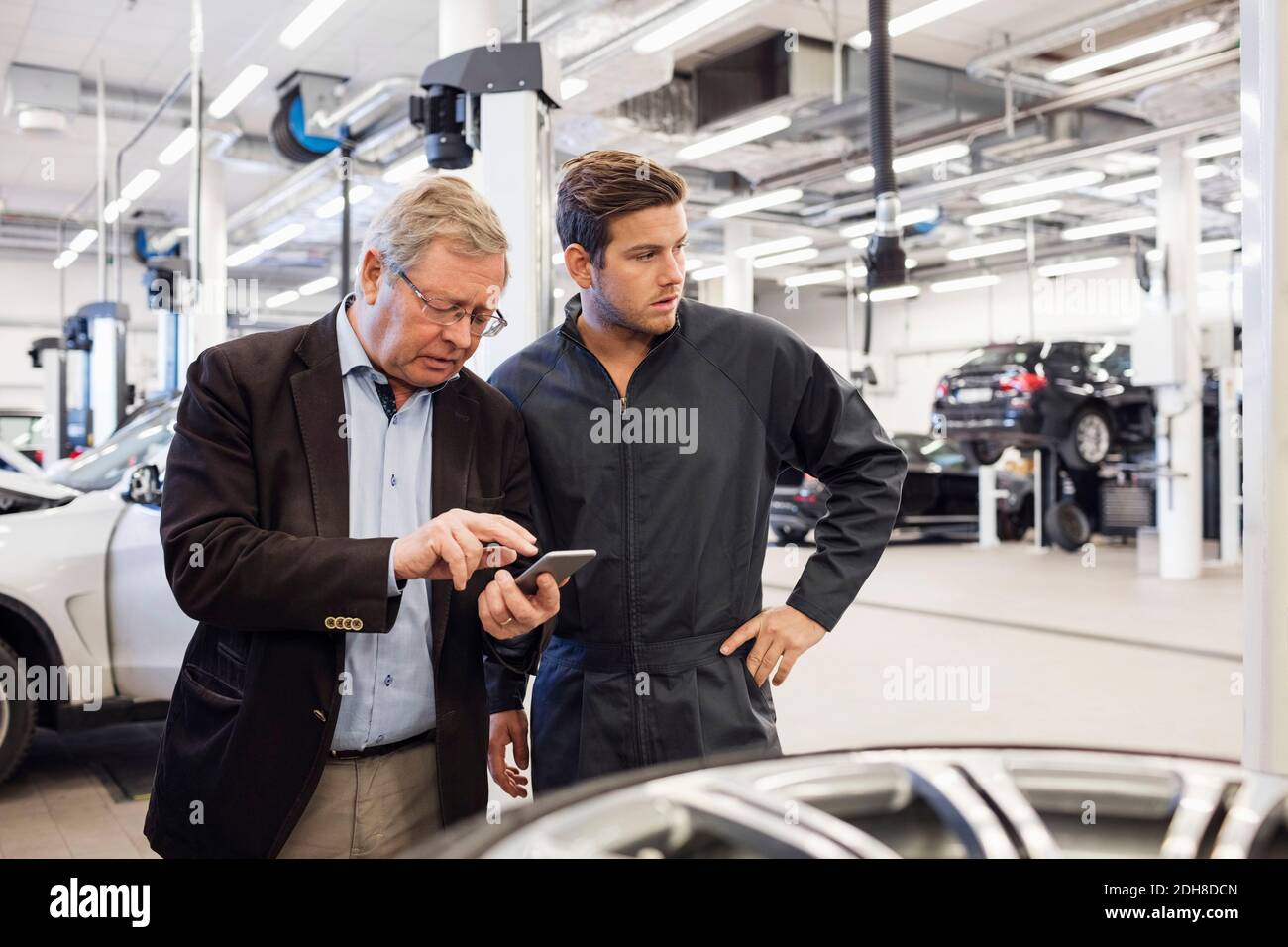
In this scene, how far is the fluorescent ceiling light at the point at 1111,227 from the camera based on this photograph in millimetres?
14359

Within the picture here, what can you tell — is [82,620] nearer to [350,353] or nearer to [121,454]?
[121,454]

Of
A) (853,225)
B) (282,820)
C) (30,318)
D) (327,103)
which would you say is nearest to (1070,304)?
(853,225)

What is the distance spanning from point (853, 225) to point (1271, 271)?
40.7 feet

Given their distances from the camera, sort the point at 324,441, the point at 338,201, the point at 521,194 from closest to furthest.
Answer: the point at 324,441 → the point at 521,194 → the point at 338,201

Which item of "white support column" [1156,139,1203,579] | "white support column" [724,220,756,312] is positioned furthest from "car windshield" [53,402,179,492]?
"white support column" [724,220,756,312]

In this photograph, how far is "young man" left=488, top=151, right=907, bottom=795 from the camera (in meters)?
1.68

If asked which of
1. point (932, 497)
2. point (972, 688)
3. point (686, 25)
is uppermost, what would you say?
point (686, 25)

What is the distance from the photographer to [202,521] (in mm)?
1341

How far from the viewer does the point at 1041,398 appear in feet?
34.4

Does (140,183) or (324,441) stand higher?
(140,183)

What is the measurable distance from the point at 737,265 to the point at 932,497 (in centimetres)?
407

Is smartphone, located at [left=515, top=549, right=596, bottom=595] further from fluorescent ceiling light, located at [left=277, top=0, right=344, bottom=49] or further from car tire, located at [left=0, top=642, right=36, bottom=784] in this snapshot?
fluorescent ceiling light, located at [left=277, top=0, right=344, bottom=49]

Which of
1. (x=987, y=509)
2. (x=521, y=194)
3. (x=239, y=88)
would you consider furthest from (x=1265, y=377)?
(x=987, y=509)
